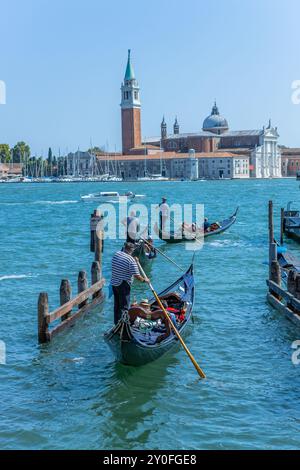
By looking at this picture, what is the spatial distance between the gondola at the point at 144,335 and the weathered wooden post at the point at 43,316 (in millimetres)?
1070

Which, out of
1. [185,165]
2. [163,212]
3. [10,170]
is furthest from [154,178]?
[163,212]

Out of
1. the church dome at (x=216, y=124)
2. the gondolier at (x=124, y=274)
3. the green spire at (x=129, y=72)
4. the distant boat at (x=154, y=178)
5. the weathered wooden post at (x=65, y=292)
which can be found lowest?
the weathered wooden post at (x=65, y=292)

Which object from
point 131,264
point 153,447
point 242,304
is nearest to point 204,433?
point 153,447

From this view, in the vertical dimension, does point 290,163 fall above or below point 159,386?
above

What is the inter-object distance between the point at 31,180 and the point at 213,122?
30991 millimetres

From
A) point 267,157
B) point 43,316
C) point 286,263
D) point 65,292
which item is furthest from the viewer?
point 267,157

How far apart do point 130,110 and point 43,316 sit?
325 ft

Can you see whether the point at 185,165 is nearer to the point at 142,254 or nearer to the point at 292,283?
the point at 142,254

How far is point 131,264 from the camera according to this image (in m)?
7.31

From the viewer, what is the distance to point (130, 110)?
10544 cm

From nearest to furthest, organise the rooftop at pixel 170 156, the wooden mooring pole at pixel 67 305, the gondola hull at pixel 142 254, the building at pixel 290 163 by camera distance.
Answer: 1. the wooden mooring pole at pixel 67 305
2. the gondola hull at pixel 142 254
3. the rooftop at pixel 170 156
4. the building at pixel 290 163

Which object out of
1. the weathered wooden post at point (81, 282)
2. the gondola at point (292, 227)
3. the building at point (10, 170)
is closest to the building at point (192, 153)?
the building at point (10, 170)

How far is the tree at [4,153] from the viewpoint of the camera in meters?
119

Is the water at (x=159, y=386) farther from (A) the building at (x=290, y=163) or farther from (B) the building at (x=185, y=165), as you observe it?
(A) the building at (x=290, y=163)
